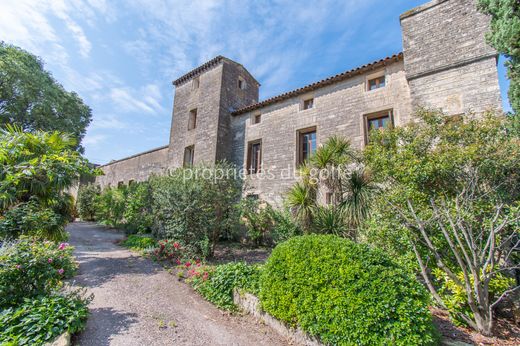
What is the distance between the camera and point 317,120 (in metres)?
10.2

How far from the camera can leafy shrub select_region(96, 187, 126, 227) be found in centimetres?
1334

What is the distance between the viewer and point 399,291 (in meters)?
2.90

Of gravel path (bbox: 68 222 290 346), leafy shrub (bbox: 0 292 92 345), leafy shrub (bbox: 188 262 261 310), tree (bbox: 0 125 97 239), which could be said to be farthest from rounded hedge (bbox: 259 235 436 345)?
tree (bbox: 0 125 97 239)

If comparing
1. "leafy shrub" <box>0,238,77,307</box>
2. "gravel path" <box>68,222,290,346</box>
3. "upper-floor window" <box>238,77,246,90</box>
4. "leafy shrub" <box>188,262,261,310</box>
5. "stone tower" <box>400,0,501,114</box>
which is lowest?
"gravel path" <box>68,222,290,346</box>

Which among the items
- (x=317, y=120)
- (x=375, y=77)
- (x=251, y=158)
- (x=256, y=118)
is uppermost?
(x=375, y=77)

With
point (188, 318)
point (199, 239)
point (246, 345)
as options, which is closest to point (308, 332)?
point (246, 345)

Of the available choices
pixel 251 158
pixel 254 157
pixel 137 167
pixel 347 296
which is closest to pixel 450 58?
pixel 347 296

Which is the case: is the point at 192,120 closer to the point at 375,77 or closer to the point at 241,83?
the point at 241,83

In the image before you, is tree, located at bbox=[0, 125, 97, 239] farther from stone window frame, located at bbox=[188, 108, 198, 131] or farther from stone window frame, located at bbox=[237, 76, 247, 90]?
stone window frame, located at bbox=[237, 76, 247, 90]

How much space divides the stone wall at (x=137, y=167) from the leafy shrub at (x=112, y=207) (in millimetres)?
2347

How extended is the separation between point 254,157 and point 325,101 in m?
4.51

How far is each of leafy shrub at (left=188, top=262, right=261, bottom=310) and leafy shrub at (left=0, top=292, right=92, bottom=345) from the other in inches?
88.1

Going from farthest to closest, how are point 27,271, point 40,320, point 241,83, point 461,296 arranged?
1. point 241,83
2. point 461,296
3. point 27,271
4. point 40,320

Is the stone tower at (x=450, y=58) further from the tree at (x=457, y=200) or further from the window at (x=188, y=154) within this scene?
the window at (x=188, y=154)
